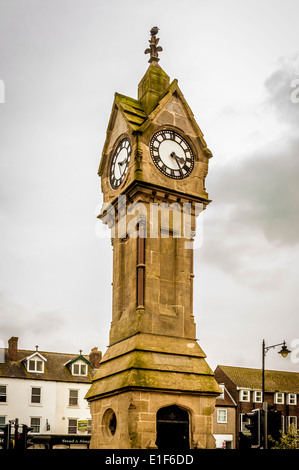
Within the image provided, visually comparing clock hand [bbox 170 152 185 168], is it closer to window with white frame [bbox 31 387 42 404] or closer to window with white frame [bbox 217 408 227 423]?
window with white frame [bbox 31 387 42 404]

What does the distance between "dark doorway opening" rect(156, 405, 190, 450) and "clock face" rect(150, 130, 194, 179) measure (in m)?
9.22

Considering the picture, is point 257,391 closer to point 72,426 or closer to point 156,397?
point 72,426

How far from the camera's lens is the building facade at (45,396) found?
52.9m

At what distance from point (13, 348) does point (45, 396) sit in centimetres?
519

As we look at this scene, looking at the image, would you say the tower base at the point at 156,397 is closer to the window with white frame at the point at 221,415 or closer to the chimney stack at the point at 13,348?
the chimney stack at the point at 13,348

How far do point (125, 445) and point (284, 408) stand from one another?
44.2 meters

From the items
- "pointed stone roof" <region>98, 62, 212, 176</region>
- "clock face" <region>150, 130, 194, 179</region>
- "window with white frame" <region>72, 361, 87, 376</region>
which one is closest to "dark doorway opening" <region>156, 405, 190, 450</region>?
"clock face" <region>150, 130, 194, 179</region>

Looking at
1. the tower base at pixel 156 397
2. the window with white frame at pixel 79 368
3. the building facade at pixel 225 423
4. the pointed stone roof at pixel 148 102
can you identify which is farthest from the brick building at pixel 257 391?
the pointed stone roof at pixel 148 102

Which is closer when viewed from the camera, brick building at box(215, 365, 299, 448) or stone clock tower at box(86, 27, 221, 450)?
stone clock tower at box(86, 27, 221, 450)

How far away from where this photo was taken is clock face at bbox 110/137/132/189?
25.6 meters

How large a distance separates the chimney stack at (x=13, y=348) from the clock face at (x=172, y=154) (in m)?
35.1

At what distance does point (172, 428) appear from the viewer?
21844mm

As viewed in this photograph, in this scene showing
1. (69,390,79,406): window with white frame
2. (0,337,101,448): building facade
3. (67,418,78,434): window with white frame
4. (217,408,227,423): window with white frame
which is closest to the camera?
(0,337,101,448): building facade
